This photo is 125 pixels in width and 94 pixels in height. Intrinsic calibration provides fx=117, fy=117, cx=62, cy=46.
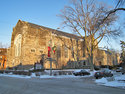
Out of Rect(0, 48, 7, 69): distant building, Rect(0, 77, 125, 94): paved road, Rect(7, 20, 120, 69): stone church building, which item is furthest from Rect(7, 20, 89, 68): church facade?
Rect(0, 77, 125, 94): paved road

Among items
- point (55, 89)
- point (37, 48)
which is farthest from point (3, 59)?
point (55, 89)

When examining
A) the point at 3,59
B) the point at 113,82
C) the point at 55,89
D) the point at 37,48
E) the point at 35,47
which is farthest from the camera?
the point at 3,59

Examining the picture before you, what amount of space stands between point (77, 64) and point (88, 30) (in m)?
21.8

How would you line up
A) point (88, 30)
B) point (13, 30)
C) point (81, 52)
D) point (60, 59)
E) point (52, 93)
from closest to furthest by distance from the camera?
point (52, 93) → point (88, 30) → point (60, 59) → point (13, 30) → point (81, 52)

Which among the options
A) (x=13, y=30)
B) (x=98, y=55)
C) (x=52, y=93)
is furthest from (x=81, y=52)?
(x=52, y=93)

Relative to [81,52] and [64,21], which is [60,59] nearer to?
[81,52]

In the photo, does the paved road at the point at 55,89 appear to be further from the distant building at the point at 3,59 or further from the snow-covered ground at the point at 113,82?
the distant building at the point at 3,59

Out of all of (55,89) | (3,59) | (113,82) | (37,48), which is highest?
(37,48)

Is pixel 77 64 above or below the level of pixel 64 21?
below

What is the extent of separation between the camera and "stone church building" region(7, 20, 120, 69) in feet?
125

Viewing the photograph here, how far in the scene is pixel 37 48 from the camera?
40812 millimetres

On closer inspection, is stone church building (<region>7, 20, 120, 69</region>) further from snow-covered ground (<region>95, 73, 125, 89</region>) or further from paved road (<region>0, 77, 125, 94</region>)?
paved road (<region>0, 77, 125, 94</region>)

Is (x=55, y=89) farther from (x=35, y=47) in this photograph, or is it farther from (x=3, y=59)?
(x=3, y=59)

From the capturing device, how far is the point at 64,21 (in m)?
31.0
